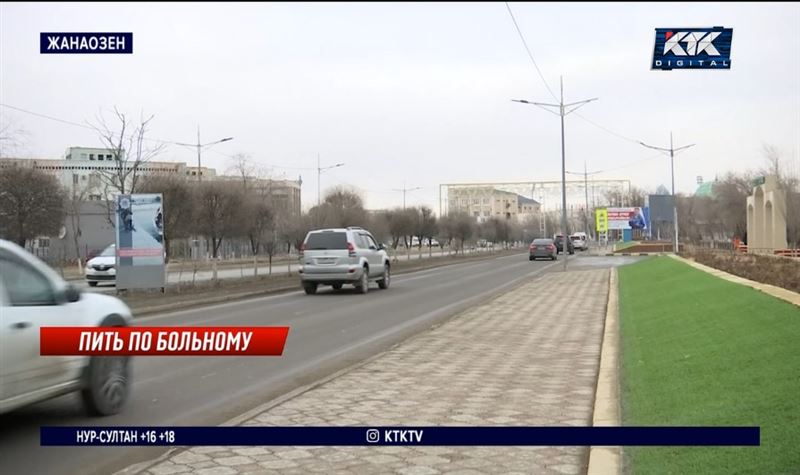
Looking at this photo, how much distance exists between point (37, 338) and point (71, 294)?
0.63 meters

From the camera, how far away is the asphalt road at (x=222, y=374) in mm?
5816

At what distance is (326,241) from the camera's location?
22625mm

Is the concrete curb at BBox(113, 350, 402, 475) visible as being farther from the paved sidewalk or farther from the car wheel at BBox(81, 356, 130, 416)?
the car wheel at BBox(81, 356, 130, 416)

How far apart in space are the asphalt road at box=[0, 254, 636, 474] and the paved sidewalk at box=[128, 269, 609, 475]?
64cm

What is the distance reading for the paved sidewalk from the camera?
5.32m

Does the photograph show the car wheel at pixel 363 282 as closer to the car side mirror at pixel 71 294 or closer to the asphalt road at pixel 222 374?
the asphalt road at pixel 222 374

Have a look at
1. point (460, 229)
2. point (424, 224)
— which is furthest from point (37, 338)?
point (460, 229)

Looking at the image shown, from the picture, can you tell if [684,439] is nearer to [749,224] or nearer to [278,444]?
[278,444]

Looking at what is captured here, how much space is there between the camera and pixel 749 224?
5394 centimetres

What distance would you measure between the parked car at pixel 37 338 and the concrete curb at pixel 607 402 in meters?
4.51

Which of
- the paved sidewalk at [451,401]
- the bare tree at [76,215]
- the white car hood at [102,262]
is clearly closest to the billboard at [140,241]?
the white car hood at [102,262]

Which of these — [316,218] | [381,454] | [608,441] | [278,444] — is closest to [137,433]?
[278,444]

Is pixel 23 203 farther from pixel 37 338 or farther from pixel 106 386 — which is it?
pixel 37 338

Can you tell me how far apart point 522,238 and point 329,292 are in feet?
332
